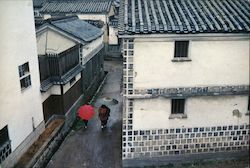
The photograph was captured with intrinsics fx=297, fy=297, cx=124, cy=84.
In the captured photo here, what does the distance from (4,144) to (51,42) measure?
11.1m

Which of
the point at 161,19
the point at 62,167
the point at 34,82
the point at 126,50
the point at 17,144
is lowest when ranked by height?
the point at 62,167

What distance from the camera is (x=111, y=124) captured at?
22172 mm

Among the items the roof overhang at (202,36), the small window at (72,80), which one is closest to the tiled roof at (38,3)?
the small window at (72,80)

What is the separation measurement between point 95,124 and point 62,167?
19.9 ft

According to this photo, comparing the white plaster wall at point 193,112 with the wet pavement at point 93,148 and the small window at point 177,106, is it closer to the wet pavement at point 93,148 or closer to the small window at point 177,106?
the small window at point 177,106

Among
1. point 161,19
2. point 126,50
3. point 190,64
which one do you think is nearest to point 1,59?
point 126,50

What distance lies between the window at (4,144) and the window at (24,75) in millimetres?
2815

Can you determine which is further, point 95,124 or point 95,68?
point 95,68

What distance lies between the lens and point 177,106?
15477 millimetres

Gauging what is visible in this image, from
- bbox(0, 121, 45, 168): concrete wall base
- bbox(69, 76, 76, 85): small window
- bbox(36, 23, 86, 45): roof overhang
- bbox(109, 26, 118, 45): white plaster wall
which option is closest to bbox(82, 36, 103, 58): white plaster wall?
bbox(36, 23, 86, 45): roof overhang

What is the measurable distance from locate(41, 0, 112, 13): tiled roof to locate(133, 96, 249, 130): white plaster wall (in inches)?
1290

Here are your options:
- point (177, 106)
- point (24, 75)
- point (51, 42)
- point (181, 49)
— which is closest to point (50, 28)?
point (51, 42)

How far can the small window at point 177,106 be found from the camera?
50.4ft

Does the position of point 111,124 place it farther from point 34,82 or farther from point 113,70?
point 113,70
